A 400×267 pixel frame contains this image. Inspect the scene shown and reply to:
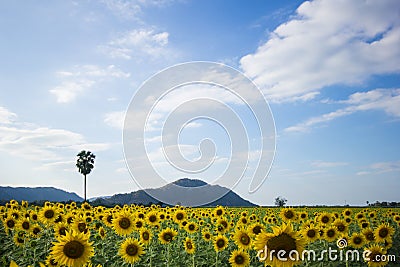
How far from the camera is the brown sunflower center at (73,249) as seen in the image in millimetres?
5574

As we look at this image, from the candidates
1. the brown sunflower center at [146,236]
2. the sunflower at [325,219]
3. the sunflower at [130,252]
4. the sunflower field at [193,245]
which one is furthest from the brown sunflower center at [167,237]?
the sunflower at [325,219]

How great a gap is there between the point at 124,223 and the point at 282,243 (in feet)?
18.8

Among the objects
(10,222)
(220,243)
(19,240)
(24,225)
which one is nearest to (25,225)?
(24,225)

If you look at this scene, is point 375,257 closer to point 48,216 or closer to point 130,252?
point 130,252

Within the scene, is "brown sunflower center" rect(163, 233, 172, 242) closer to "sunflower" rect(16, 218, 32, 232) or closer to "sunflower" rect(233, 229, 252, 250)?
"sunflower" rect(233, 229, 252, 250)

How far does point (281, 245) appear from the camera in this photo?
5.88 meters

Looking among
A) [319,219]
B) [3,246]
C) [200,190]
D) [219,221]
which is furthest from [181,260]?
[200,190]

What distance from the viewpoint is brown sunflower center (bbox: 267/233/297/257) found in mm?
5848

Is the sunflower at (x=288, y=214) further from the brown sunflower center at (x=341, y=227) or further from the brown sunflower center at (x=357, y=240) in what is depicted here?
the brown sunflower center at (x=357, y=240)

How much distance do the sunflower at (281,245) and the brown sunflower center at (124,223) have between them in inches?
216

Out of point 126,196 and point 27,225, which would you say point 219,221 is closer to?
point 27,225

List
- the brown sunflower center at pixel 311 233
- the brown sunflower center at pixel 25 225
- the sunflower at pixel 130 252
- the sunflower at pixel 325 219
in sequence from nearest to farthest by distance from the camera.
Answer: the sunflower at pixel 130 252, the brown sunflower center at pixel 311 233, the brown sunflower center at pixel 25 225, the sunflower at pixel 325 219

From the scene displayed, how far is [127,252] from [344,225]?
5.91 m

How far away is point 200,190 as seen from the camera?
95.0 ft
